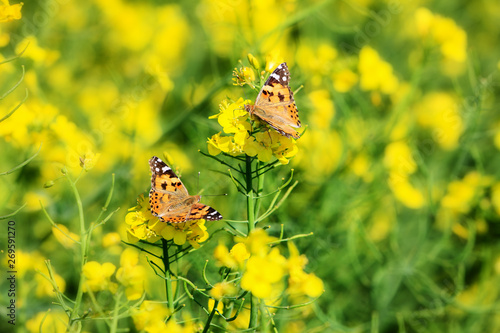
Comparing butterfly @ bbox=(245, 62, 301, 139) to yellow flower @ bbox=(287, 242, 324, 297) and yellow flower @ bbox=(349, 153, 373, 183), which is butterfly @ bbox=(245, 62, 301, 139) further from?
yellow flower @ bbox=(349, 153, 373, 183)

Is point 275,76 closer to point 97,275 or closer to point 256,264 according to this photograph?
point 256,264

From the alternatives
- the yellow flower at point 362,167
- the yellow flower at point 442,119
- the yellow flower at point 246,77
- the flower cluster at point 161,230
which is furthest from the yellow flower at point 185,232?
the yellow flower at point 442,119

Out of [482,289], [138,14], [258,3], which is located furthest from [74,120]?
[482,289]

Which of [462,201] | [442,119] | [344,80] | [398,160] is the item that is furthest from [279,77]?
[442,119]

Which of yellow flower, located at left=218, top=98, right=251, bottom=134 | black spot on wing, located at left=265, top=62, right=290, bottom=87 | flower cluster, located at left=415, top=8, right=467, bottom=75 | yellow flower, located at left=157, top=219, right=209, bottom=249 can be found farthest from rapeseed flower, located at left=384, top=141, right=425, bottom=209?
yellow flower, located at left=157, top=219, right=209, bottom=249

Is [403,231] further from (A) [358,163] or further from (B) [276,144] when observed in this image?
(B) [276,144]

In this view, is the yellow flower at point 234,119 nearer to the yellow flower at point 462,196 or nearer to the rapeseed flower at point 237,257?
the rapeseed flower at point 237,257
